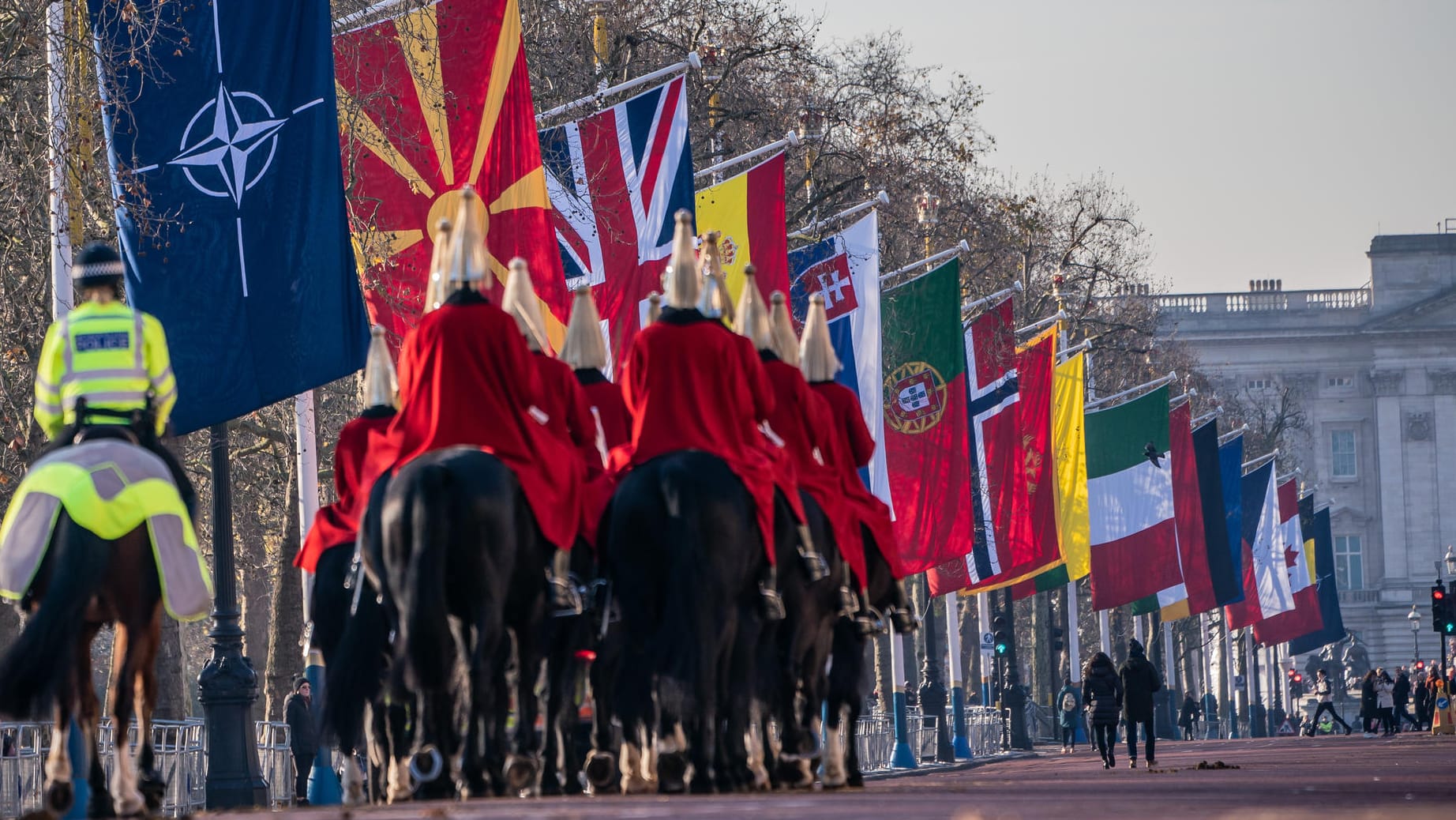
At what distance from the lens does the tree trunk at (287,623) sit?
28.7m

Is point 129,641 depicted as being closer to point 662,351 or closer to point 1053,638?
point 662,351

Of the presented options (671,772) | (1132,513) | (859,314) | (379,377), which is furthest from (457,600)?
(1132,513)

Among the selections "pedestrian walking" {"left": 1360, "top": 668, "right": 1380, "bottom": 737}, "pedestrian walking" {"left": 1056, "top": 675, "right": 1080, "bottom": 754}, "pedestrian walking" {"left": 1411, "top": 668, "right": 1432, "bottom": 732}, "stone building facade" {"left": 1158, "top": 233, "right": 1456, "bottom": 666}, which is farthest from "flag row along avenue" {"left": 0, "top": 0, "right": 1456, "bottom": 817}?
"stone building facade" {"left": 1158, "top": 233, "right": 1456, "bottom": 666}

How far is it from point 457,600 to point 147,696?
5.06ft

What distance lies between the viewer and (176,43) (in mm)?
18781

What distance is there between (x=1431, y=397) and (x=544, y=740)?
4473 inches

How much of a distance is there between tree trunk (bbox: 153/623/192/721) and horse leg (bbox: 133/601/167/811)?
512 inches

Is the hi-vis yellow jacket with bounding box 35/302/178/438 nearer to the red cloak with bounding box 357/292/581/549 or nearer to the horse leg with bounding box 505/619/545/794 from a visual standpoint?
the red cloak with bounding box 357/292/581/549

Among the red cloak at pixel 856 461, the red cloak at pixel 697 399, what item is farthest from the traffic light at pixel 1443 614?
the red cloak at pixel 697 399

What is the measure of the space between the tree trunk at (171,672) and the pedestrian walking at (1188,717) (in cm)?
4422

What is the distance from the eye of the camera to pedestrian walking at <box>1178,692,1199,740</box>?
6825 centimetres

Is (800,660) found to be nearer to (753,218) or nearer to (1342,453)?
(753,218)

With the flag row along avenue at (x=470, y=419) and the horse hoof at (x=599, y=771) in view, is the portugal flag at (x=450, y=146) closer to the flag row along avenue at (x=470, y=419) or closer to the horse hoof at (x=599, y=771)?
the flag row along avenue at (x=470, y=419)

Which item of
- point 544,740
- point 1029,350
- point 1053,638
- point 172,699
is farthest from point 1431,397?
point 544,740
